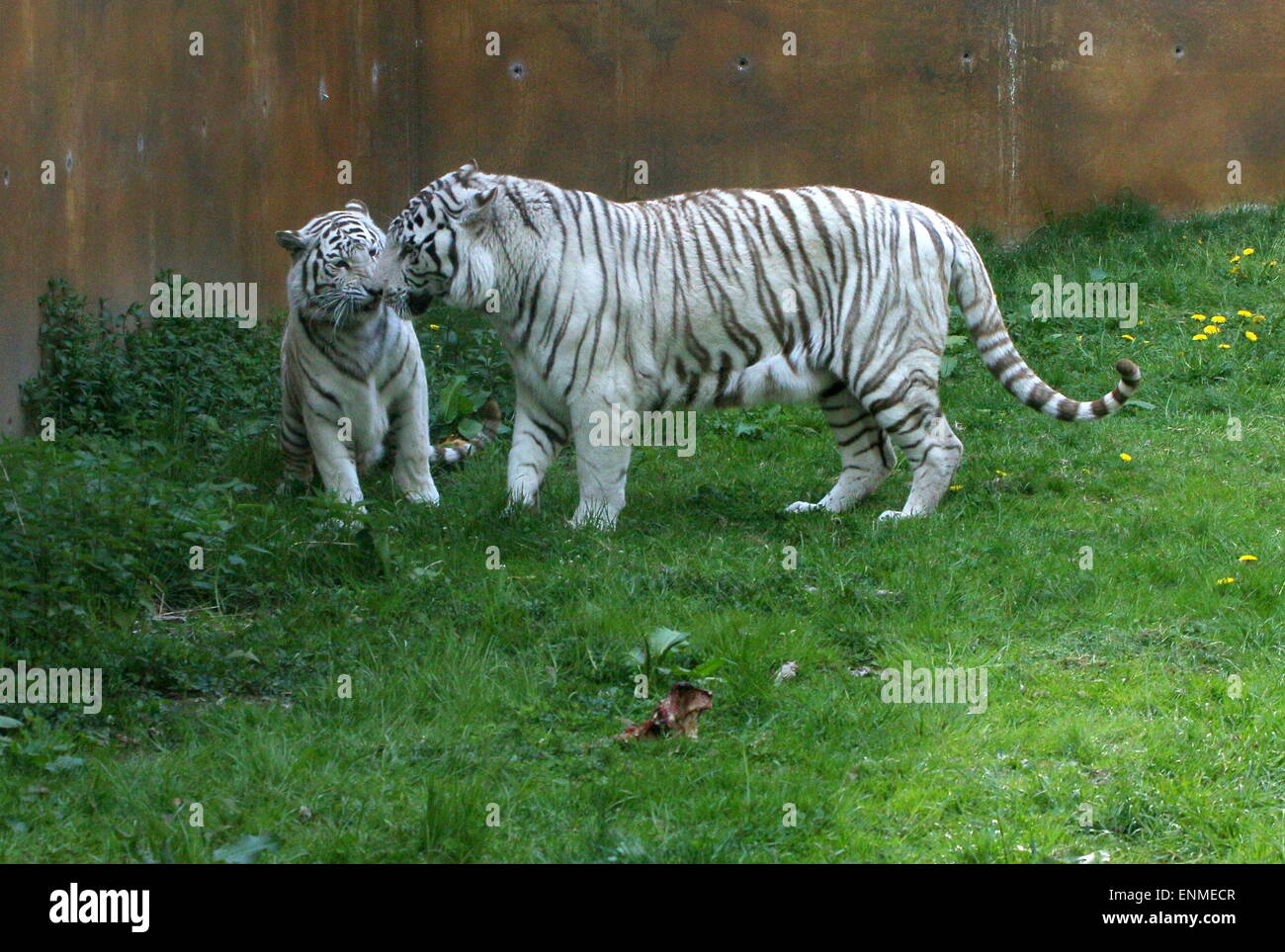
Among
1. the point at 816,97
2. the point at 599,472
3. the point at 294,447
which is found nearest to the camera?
the point at 599,472

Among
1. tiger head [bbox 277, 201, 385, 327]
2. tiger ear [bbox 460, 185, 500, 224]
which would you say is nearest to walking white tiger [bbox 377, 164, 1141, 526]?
tiger ear [bbox 460, 185, 500, 224]

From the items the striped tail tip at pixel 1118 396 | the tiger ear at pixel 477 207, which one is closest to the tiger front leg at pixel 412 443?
the tiger ear at pixel 477 207

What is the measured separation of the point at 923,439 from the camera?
22.0 feet

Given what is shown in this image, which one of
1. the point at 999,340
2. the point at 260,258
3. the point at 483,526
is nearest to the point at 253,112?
the point at 260,258

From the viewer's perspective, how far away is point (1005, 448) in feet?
25.0

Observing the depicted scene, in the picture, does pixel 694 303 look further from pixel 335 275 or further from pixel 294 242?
pixel 294 242

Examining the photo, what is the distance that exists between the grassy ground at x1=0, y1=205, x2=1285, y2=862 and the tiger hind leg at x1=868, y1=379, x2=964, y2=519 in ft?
0.58

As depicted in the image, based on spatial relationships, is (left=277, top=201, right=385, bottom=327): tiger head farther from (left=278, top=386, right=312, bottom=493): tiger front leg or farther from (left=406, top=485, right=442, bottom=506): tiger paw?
(left=406, top=485, right=442, bottom=506): tiger paw

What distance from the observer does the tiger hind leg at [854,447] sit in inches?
275

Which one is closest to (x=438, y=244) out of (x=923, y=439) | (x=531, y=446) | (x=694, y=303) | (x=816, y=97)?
(x=531, y=446)

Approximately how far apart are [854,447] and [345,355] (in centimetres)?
236

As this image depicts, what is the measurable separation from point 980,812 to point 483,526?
2.87 m

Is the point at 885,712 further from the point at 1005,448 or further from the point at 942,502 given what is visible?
the point at 1005,448

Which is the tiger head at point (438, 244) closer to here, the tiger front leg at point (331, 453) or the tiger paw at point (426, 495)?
the tiger front leg at point (331, 453)
